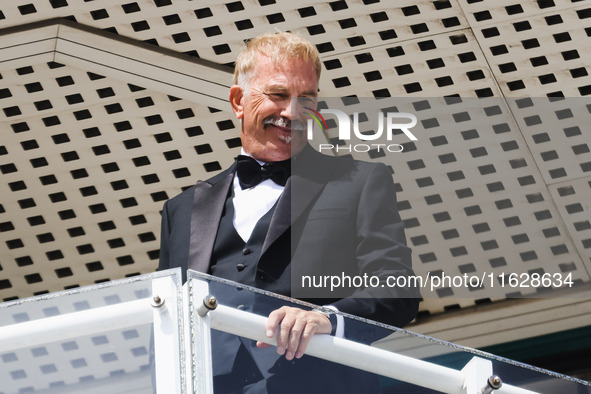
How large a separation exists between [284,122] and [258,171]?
0.13 meters

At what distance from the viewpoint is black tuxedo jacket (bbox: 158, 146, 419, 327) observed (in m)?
2.37

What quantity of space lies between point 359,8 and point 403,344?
5.45 feet

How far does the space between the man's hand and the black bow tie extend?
730mm

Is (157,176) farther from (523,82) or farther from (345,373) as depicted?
(345,373)

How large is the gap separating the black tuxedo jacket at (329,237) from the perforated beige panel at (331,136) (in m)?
0.92

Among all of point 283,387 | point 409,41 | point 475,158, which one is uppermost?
point 409,41

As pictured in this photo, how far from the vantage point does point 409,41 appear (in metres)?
3.50

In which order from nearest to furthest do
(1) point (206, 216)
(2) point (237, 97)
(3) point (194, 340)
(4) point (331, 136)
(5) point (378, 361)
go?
(3) point (194, 340) → (5) point (378, 361) → (1) point (206, 216) → (2) point (237, 97) → (4) point (331, 136)

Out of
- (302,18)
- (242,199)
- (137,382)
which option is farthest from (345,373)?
(302,18)

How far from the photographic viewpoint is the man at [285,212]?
2.45 meters

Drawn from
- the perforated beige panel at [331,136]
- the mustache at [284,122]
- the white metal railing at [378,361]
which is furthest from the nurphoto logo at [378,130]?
the white metal railing at [378,361]

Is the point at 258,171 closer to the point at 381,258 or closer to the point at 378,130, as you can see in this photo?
the point at 381,258

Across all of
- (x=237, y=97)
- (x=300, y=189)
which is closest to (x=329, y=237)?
(x=300, y=189)

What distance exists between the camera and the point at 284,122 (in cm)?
271
